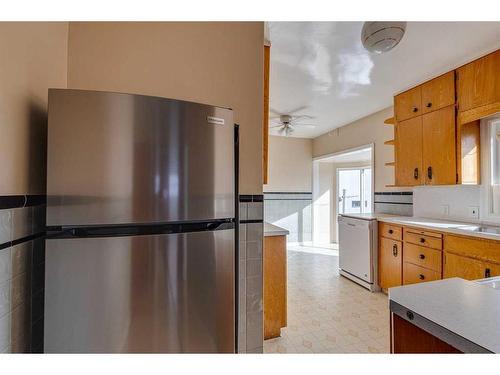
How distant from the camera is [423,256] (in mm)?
2672

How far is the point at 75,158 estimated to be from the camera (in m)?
0.97

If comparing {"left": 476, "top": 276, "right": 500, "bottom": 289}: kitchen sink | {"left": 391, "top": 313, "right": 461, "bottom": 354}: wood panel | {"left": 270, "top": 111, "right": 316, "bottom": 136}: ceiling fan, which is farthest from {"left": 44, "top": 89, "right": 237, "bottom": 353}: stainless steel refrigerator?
{"left": 270, "top": 111, "right": 316, "bottom": 136}: ceiling fan

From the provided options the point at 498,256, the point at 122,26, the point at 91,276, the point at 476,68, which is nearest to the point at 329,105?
the point at 476,68

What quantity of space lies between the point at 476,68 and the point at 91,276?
127 inches

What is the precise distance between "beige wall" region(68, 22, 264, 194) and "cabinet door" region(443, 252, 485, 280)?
193 centimetres

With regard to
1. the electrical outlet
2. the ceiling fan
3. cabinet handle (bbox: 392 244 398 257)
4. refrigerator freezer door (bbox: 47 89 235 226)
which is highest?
the ceiling fan

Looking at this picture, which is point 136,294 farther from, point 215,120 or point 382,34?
point 382,34

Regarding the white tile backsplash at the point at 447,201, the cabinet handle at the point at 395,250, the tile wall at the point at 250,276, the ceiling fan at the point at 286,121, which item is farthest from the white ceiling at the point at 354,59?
the cabinet handle at the point at 395,250

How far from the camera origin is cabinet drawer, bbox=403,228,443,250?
8.25 ft

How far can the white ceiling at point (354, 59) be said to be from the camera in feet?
6.55

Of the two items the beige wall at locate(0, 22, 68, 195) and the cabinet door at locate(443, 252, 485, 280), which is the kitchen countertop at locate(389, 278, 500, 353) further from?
the cabinet door at locate(443, 252, 485, 280)

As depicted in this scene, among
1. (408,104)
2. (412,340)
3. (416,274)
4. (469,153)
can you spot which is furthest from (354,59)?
(412,340)

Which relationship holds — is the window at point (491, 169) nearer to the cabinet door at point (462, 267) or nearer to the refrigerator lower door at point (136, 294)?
the cabinet door at point (462, 267)

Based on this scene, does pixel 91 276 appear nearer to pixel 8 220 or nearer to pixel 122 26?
pixel 8 220
